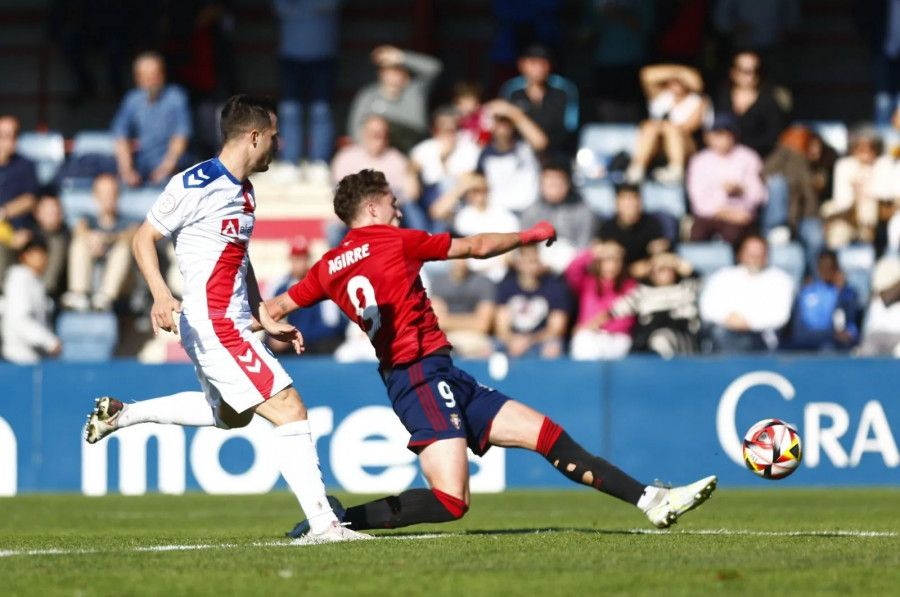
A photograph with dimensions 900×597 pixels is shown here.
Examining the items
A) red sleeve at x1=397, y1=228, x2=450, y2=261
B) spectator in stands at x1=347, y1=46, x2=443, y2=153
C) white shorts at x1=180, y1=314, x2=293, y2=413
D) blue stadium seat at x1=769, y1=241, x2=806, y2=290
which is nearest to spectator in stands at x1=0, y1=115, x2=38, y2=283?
spectator in stands at x1=347, y1=46, x2=443, y2=153

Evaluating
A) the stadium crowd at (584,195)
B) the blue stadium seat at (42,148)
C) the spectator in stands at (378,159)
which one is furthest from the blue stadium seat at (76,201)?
the spectator in stands at (378,159)

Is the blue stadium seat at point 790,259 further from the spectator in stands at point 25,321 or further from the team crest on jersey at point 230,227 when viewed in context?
the team crest on jersey at point 230,227

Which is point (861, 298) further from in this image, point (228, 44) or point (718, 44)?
point (228, 44)

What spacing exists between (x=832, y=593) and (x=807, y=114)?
15.3m

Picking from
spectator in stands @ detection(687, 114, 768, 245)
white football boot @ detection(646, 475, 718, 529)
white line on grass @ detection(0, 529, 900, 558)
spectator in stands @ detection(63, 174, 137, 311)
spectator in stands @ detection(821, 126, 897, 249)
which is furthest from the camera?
spectator in stands @ detection(821, 126, 897, 249)

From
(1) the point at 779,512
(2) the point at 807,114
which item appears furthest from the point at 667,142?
(1) the point at 779,512

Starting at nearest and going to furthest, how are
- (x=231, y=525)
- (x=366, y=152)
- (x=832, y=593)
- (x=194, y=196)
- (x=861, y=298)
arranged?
(x=832, y=593) < (x=194, y=196) < (x=231, y=525) < (x=861, y=298) < (x=366, y=152)

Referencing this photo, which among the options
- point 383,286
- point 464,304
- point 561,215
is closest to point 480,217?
point 561,215

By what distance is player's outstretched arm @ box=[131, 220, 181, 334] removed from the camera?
7.27 metres

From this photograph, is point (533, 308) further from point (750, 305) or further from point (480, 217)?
point (750, 305)

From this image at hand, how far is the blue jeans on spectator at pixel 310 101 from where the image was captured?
60.1 feet

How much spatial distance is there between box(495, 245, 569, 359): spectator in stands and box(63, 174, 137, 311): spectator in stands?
4.13 meters

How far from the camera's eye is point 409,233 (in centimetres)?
802

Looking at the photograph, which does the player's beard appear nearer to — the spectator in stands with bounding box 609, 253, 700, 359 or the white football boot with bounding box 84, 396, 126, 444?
the white football boot with bounding box 84, 396, 126, 444
